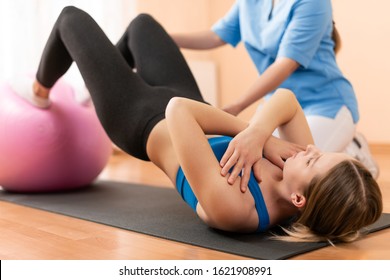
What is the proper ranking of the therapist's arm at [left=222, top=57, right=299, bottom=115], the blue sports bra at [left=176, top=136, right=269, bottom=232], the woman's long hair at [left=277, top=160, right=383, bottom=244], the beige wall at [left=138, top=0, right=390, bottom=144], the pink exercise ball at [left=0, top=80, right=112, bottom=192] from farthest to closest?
1. the beige wall at [left=138, top=0, right=390, bottom=144]
2. the pink exercise ball at [left=0, top=80, right=112, bottom=192]
3. the therapist's arm at [left=222, top=57, right=299, bottom=115]
4. the blue sports bra at [left=176, top=136, right=269, bottom=232]
5. the woman's long hair at [left=277, top=160, right=383, bottom=244]

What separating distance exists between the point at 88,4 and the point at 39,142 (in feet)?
5.98

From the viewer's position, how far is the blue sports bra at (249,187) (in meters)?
1.49

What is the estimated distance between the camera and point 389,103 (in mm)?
3994

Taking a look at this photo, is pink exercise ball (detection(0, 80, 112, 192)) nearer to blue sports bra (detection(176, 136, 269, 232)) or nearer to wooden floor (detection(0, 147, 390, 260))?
wooden floor (detection(0, 147, 390, 260))

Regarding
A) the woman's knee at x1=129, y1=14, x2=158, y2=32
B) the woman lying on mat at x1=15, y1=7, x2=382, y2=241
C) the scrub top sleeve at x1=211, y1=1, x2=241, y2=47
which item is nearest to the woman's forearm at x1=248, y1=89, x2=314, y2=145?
the woman lying on mat at x1=15, y1=7, x2=382, y2=241

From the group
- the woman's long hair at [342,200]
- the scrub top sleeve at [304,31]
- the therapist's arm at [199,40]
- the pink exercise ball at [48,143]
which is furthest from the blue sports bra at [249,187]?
the therapist's arm at [199,40]

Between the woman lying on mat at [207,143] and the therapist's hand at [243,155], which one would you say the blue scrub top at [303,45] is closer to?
the woman lying on mat at [207,143]

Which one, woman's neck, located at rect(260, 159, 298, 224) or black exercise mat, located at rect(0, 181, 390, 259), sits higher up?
woman's neck, located at rect(260, 159, 298, 224)

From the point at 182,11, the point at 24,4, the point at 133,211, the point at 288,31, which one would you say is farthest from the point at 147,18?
the point at 182,11

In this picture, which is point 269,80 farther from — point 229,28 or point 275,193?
point 275,193

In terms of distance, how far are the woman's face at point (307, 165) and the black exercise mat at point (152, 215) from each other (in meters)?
0.17

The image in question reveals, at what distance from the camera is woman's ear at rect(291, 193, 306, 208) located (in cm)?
141


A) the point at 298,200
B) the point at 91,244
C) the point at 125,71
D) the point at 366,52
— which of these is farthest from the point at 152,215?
the point at 366,52
